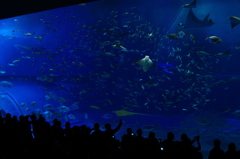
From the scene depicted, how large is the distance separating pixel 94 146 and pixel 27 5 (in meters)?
4.85

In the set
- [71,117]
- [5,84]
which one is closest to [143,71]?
[71,117]

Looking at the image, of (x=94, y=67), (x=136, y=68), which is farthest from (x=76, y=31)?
(x=136, y=68)

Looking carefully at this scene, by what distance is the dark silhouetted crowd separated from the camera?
9.05 feet

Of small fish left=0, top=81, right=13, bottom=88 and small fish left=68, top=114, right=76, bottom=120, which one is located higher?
small fish left=0, top=81, right=13, bottom=88

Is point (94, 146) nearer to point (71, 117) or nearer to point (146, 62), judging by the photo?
point (146, 62)

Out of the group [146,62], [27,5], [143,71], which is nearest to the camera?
[27,5]

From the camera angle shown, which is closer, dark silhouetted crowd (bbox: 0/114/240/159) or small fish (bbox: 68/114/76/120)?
dark silhouetted crowd (bbox: 0/114/240/159)

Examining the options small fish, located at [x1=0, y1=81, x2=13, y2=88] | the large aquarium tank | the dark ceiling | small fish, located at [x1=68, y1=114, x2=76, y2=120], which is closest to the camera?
the dark ceiling

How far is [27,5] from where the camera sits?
6.21 m

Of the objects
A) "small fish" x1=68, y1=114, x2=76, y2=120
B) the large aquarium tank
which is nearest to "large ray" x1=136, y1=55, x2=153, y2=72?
the large aquarium tank

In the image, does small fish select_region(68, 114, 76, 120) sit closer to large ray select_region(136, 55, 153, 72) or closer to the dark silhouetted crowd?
large ray select_region(136, 55, 153, 72)

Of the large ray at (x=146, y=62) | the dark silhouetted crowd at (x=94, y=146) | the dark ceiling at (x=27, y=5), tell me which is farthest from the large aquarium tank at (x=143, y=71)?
the dark silhouetted crowd at (x=94, y=146)

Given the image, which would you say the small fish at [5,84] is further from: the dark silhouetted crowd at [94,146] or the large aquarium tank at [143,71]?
the dark silhouetted crowd at [94,146]

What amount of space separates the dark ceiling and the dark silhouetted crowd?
138 inches
